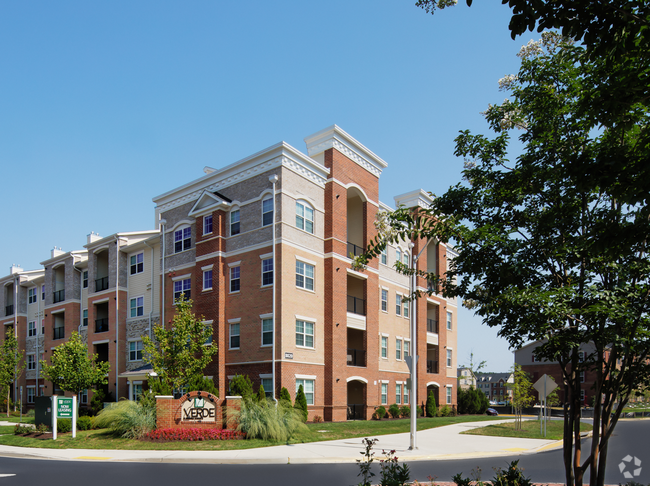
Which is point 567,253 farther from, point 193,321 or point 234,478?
point 193,321

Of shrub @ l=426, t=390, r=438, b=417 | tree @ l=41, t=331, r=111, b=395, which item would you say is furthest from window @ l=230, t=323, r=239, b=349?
shrub @ l=426, t=390, r=438, b=417

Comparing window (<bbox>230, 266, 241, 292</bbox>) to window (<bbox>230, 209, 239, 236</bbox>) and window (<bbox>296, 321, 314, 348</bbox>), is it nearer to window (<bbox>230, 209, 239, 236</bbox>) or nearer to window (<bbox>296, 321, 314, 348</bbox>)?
window (<bbox>230, 209, 239, 236</bbox>)

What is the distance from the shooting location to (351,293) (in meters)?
38.2

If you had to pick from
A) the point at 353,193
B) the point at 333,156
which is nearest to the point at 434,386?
the point at 353,193

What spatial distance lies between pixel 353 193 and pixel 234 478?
2592cm

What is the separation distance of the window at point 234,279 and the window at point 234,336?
6.92 feet

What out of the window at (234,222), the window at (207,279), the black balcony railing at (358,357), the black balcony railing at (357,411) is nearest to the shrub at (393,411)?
the black balcony railing at (357,411)

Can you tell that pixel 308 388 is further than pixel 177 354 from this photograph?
Yes

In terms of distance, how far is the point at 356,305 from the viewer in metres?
36.3

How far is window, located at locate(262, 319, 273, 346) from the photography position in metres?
29.8

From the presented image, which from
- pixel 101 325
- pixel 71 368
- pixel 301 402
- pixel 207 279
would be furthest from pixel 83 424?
pixel 101 325

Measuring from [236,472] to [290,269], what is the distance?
17.2 meters

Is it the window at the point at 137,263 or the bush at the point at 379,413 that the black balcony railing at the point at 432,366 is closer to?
the bush at the point at 379,413

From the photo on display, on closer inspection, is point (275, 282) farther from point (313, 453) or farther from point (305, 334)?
point (313, 453)
